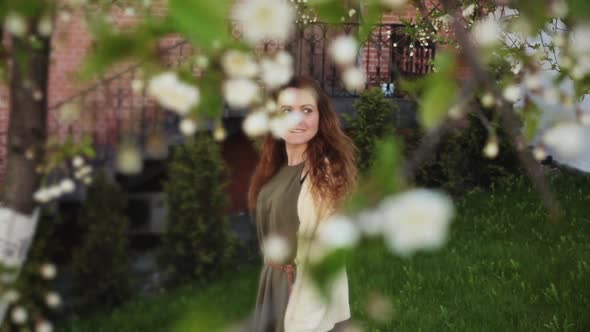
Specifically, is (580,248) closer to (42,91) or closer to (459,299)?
(459,299)

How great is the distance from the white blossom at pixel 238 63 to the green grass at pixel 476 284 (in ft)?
11.3

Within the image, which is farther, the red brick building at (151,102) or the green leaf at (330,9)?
Result: the red brick building at (151,102)

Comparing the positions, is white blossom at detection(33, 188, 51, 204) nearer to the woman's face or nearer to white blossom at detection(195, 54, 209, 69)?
white blossom at detection(195, 54, 209, 69)

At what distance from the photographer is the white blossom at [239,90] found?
1206 millimetres

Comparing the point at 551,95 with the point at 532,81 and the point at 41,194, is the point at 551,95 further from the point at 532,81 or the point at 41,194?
the point at 41,194

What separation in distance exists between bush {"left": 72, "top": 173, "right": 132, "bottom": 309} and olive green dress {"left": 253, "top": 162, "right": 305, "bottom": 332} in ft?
11.4

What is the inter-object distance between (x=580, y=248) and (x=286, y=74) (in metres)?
Answer: 5.38

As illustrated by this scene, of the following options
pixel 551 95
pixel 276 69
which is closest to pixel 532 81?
pixel 551 95

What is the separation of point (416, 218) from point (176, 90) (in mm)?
479

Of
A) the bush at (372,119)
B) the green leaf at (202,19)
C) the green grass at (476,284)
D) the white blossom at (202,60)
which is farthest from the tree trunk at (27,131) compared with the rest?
the bush at (372,119)

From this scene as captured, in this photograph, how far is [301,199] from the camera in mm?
3275

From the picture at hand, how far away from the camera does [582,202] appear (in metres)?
7.47

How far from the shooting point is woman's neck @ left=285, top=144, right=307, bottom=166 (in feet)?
11.3

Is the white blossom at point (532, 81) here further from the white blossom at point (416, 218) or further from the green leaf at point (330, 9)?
the white blossom at point (416, 218)
